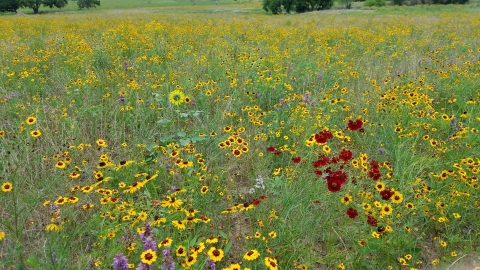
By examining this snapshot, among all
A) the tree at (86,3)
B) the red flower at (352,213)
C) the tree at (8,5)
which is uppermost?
the tree at (86,3)

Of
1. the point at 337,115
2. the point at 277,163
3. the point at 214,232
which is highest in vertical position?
the point at 337,115

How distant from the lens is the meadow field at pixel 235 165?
2076 mm

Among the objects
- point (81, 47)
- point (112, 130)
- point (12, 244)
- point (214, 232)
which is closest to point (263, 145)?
point (214, 232)

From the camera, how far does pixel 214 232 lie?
91.4 inches

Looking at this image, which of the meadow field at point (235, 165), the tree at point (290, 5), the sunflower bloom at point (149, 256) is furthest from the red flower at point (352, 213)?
the tree at point (290, 5)

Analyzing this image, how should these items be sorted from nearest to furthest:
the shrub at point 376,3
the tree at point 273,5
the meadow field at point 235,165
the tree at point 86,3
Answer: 1. the meadow field at point 235,165
2. the tree at point 273,5
3. the shrub at point 376,3
4. the tree at point 86,3

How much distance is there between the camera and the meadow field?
2.08 metres

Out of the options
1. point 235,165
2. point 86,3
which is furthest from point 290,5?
point 86,3

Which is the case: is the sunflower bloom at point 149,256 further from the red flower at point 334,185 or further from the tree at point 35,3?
the tree at point 35,3

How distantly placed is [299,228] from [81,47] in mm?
5391

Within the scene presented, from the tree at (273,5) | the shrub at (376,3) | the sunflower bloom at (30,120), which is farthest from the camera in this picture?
the shrub at (376,3)

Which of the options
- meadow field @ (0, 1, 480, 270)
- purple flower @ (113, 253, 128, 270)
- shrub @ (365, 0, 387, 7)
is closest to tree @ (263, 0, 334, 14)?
shrub @ (365, 0, 387, 7)

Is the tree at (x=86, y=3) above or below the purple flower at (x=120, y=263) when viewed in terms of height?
above

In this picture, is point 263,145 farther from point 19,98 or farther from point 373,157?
point 19,98
